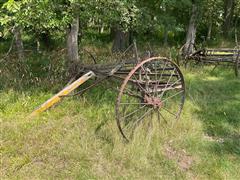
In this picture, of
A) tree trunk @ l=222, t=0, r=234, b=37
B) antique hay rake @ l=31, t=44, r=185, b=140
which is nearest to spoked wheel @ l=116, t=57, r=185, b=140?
antique hay rake @ l=31, t=44, r=185, b=140

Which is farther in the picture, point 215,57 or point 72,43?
point 215,57

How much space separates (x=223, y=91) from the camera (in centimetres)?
819

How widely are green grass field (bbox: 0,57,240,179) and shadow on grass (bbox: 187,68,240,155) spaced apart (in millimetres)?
22

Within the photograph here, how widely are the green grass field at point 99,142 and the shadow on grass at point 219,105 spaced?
0.07ft

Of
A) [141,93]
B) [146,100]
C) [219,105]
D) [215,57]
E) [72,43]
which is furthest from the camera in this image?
[215,57]

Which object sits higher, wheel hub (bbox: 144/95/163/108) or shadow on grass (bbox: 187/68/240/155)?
wheel hub (bbox: 144/95/163/108)

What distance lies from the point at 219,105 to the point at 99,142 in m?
3.71

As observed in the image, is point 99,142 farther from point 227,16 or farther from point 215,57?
point 227,16

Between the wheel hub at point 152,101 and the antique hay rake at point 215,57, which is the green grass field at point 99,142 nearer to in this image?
the wheel hub at point 152,101

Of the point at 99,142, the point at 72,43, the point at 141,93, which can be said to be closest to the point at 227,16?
the point at 72,43

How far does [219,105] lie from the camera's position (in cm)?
697

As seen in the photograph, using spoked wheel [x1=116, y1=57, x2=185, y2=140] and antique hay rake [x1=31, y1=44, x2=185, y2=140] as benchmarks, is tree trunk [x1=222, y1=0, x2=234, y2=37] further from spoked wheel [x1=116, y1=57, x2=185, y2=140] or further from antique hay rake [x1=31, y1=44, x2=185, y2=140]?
spoked wheel [x1=116, y1=57, x2=185, y2=140]

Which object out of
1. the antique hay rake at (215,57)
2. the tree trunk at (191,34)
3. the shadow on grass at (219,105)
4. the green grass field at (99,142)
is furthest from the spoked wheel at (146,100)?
the tree trunk at (191,34)

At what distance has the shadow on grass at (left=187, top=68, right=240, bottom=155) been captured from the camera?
5363 millimetres
